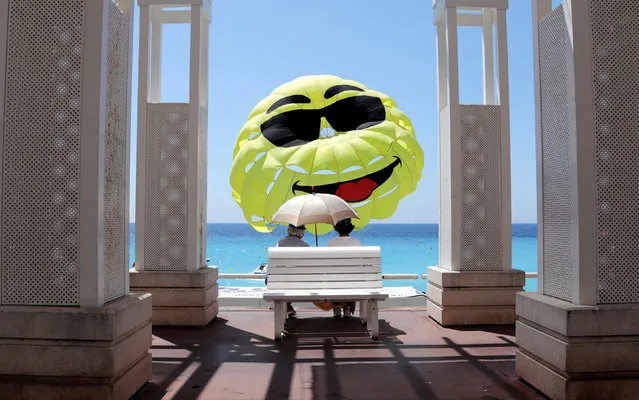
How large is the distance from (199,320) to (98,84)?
4.26 meters

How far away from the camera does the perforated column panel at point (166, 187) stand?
791 cm

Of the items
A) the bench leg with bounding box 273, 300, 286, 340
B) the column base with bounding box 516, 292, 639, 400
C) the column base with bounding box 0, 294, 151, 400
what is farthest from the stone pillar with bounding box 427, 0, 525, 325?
the column base with bounding box 0, 294, 151, 400

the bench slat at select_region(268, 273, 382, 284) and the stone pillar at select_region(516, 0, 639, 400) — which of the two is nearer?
the stone pillar at select_region(516, 0, 639, 400)

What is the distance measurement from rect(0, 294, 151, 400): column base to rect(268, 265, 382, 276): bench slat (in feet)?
10.2

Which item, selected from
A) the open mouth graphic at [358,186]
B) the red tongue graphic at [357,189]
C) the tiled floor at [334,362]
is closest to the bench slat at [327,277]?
the tiled floor at [334,362]

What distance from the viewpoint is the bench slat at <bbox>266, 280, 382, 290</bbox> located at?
6949mm

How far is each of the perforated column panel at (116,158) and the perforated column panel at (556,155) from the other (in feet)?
11.8

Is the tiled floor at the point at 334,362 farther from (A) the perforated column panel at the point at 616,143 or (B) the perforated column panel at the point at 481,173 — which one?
(B) the perforated column panel at the point at 481,173

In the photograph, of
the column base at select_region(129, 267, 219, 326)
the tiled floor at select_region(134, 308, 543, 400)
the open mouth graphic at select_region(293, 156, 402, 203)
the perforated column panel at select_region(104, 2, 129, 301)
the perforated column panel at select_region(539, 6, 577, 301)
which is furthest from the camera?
the open mouth graphic at select_region(293, 156, 402, 203)

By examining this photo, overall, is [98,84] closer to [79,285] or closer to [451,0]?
[79,285]

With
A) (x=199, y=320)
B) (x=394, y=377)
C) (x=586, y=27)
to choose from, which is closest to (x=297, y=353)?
(x=394, y=377)

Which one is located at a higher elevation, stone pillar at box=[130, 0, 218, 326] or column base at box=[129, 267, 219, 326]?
stone pillar at box=[130, 0, 218, 326]

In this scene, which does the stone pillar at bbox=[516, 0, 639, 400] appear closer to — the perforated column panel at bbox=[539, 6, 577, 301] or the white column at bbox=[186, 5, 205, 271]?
the perforated column panel at bbox=[539, 6, 577, 301]

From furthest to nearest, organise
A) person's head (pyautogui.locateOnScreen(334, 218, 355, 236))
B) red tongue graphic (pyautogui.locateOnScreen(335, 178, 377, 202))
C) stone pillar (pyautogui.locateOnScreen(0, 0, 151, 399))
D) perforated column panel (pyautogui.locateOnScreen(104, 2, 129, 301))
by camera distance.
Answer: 1. red tongue graphic (pyautogui.locateOnScreen(335, 178, 377, 202))
2. person's head (pyautogui.locateOnScreen(334, 218, 355, 236))
3. perforated column panel (pyautogui.locateOnScreen(104, 2, 129, 301))
4. stone pillar (pyautogui.locateOnScreen(0, 0, 151, 399))
